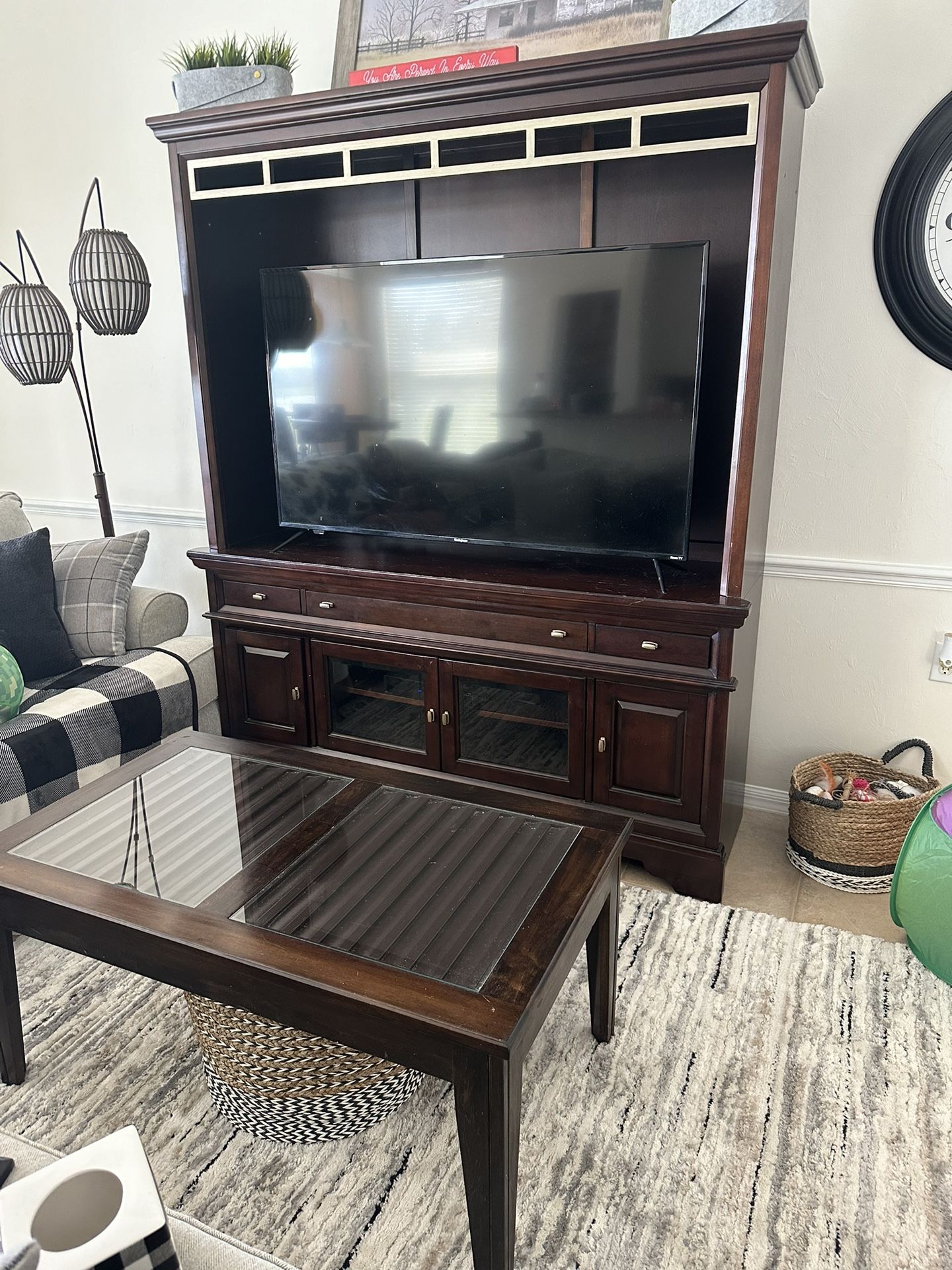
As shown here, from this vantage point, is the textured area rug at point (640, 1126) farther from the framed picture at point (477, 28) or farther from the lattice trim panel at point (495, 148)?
the framed picture at point (477, 28)

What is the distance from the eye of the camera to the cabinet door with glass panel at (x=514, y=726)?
238 cm

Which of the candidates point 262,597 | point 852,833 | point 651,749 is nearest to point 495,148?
point 262,597

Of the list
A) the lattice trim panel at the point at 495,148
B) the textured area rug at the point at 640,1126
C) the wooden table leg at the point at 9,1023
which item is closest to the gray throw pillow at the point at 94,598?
the textured area rug at the point at 640,1126

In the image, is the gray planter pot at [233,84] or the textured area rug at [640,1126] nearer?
the textured area rug at [640,1126]

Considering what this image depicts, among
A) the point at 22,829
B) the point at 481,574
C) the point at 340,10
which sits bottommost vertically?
the point at 22,829

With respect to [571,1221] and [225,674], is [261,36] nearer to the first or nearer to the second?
[225,674]

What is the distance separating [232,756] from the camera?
2008 mm

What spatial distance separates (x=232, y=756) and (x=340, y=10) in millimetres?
2119

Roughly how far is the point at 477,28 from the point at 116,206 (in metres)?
1.57

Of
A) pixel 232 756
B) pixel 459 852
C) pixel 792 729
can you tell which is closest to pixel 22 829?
pixel 232 756

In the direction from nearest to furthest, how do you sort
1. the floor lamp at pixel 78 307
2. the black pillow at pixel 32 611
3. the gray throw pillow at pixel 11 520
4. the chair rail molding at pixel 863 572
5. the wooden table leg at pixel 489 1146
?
the wooden table leg at pixel 489 1146, the chair rail molding at pixel 863 572, the black pillow at pixel 32 611, the floor lamp at pixel 78 307, the gray throw pillow at pixel 11 520

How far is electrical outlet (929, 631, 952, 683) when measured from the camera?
7.76ft

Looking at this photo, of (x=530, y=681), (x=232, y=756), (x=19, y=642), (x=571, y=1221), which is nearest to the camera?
(x=571, y=1221)

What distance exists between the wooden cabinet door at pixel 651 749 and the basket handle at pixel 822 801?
0.30 metres
